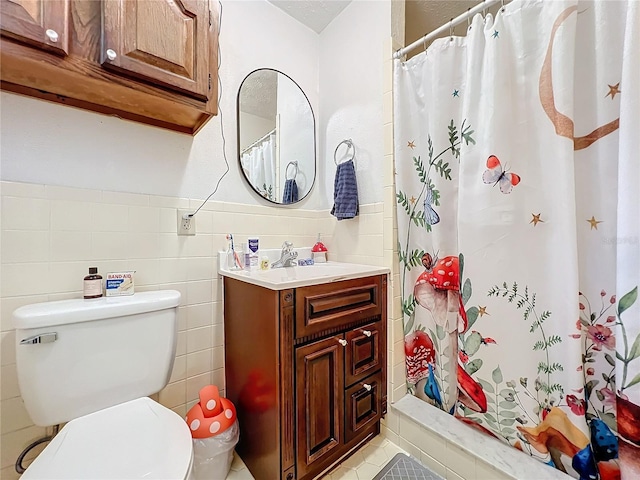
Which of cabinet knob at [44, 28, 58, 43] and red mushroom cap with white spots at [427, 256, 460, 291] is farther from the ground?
cabinet knob at [44, 28, 58, 43]

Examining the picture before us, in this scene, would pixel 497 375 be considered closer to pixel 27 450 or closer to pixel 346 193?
pixel 346 193

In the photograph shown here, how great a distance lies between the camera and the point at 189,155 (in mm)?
1251

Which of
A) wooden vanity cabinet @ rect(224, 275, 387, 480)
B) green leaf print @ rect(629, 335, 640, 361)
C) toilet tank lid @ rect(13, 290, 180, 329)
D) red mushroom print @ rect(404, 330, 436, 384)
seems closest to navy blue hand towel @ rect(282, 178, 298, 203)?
wooden vanity cabinet @ rect(224, 275, 387, 480)

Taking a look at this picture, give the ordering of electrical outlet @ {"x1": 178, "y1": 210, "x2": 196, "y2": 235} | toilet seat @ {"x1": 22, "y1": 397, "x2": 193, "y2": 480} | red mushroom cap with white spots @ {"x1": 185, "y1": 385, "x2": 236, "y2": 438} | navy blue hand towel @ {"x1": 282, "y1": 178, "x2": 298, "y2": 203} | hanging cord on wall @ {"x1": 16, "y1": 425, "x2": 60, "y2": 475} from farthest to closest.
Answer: navy blue hand towel @ {"x1": 282, "y1": 178, "x2": 298, "y2": 203}
electrical outlet @ {"x1": 178, "y1": 210, "x2": 196, "y2": 235}
red mushroom cap with white spots @ {"x1": 185, "y1": 385, "x2": 236, "y2": 438}
hanging cord on wall @ {"x1": 16, "y1": 425, "x2": 60, "y2": 475}
toilet seat @ {"x1": 22, "y1": 397, "x2": 193, "y2": 480}

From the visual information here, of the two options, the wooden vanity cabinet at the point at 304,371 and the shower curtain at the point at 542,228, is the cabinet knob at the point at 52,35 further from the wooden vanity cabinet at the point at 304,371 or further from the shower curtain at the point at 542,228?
the shower curtain at the point at 542,228

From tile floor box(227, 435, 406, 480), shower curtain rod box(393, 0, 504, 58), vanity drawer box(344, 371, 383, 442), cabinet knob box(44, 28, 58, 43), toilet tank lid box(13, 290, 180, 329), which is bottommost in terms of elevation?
tile floor box(227, 435, 406, 480)

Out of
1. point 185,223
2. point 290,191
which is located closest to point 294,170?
point 290,191

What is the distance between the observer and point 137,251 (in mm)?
1103

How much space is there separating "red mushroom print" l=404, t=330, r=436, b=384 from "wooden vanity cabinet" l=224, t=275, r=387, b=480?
0.16m

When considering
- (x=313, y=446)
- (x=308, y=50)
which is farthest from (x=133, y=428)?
(x=308, y=50)

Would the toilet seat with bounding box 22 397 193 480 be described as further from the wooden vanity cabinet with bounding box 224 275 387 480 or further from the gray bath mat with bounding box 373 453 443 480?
the gray bath mat with bounding box 373 453 443 480

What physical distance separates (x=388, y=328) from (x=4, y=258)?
4.85 feet

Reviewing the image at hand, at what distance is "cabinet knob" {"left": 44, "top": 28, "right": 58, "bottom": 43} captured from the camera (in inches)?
28.5

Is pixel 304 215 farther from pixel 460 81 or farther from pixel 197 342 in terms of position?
pixel 460 81
